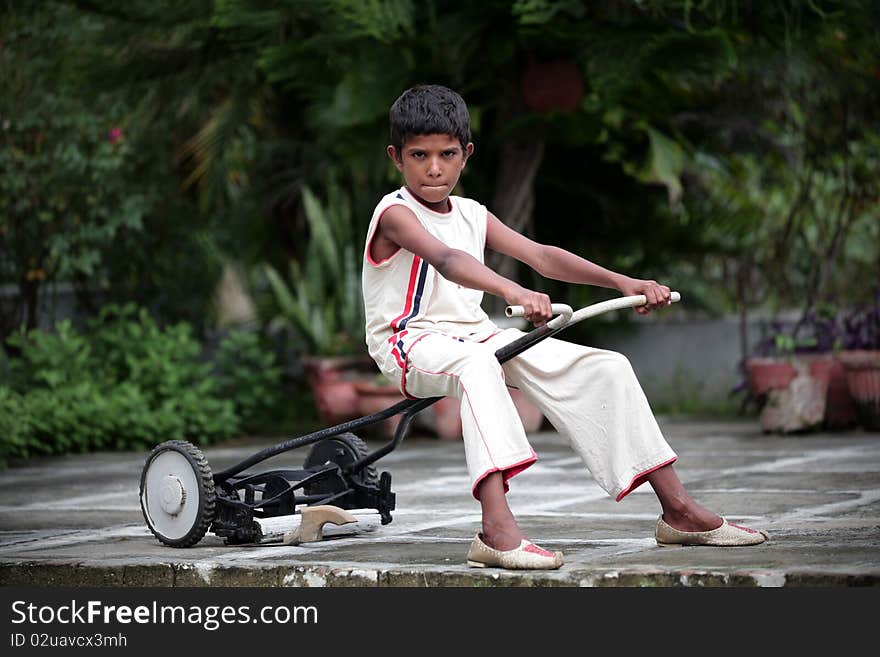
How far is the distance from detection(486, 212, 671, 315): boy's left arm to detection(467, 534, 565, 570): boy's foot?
74 centimetres

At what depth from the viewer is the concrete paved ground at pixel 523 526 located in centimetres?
362

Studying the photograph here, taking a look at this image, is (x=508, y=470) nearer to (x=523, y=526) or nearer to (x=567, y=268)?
(x=567, y=268)

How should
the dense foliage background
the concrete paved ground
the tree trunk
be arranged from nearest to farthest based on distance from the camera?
the concrete paved ground
the dense foliage background
the tree trunk

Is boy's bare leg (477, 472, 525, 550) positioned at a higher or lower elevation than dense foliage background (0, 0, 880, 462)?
lower

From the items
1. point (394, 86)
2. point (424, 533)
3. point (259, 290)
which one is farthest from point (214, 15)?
point (424, 533)

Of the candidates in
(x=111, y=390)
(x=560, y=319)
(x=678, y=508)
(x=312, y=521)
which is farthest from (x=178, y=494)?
(x=111, y=390)

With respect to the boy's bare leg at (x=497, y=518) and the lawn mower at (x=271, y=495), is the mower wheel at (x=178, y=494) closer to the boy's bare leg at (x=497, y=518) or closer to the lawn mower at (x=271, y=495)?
the lawn mower at (x=271, y=495)

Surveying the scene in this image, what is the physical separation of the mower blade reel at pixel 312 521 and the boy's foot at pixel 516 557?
30.6 inches

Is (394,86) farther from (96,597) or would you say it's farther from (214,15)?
(96,597)

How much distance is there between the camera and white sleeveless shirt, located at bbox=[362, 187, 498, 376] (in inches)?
163

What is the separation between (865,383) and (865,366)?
115 millimetres

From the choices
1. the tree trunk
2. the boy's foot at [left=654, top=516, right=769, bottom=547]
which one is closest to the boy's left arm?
the boy's foot at [left=654, top=516, right=769, bottom=547]

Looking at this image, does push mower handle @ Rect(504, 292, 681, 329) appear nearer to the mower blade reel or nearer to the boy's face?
the boy's face

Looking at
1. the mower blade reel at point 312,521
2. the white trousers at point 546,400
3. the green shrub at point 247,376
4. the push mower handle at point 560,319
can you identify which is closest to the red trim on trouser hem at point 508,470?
the white trousers at point 546,400
